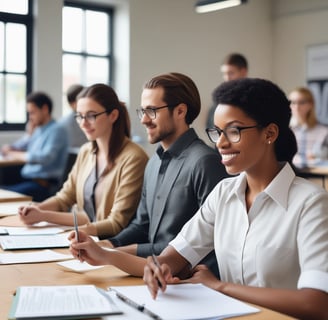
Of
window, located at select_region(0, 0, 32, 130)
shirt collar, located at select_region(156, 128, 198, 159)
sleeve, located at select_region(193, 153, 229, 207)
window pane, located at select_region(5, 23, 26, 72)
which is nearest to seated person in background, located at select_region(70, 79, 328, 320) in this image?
sleeve, located at select_region(193, 153, 229, 207)

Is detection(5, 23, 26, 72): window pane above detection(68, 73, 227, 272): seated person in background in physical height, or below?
above

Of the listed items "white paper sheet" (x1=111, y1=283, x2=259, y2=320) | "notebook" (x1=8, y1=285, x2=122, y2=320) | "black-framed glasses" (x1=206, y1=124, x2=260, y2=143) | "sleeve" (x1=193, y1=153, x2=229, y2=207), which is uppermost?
"black-framed glasses" (x1=206, y1=124, x2=260, y2=143)

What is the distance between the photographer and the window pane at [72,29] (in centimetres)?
661

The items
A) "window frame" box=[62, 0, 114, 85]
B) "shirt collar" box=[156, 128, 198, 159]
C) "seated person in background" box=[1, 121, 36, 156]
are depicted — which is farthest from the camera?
"window frame" box=[62, 0, 114, 85]

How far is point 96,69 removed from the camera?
723cm

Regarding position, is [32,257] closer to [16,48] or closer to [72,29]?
[16,48]

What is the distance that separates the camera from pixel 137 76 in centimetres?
714

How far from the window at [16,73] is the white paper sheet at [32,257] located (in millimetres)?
4570

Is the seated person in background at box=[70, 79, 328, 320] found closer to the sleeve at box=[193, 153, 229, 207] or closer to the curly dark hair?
the curly dark hair

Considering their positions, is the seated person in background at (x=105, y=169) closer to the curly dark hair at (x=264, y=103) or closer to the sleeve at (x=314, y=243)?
the curly dark hair at (x=264, y=103)

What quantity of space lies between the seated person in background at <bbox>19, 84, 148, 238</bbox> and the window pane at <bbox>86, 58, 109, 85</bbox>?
4.26 meters

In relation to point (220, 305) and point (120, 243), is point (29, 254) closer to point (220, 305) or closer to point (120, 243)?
point (120, 243)

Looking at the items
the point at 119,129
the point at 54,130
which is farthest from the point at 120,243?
the point at 54,130

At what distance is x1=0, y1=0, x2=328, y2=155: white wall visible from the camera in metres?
6.58
